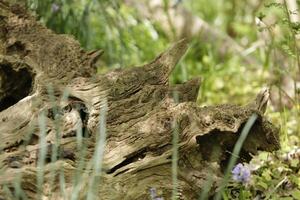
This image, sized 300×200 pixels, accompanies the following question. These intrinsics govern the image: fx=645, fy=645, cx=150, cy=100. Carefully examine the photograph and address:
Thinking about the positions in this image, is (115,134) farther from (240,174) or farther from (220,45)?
(220,45)

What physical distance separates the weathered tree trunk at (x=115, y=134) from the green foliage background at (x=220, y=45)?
29 centimetres

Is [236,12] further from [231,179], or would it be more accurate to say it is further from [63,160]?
[63,160]

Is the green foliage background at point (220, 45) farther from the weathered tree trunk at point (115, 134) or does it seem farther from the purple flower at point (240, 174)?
the weathered tree trunk at point (115, 134)

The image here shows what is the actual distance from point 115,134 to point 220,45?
328cm

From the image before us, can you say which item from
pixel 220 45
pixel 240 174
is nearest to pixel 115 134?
pixel 240 174

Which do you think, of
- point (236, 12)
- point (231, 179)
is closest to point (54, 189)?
point (231, 179)

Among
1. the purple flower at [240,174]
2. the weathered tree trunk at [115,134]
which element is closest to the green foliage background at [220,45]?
the purple flower at [240,174]

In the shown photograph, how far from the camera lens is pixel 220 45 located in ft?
18.2

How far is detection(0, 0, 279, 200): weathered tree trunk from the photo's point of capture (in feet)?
7.18

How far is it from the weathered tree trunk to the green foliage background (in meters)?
0.29

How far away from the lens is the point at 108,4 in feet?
13.3

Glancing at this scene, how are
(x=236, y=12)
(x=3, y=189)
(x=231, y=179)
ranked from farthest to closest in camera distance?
(x=236, y=12) < (x=231, y=179) < (x=3, y=189)

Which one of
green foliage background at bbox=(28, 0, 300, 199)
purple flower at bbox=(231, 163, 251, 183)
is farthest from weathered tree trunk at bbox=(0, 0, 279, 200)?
green foliage background at bbox=(28, 0, 300, 199)

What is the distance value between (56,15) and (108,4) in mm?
333
